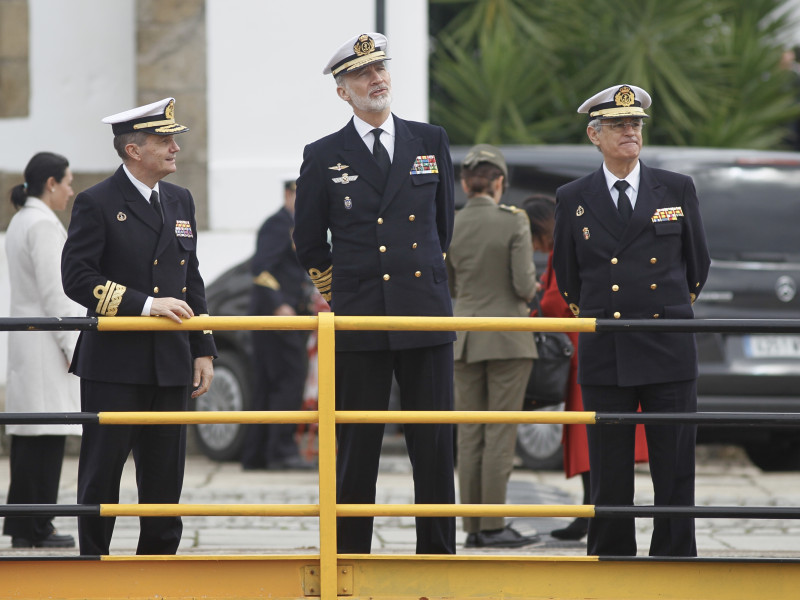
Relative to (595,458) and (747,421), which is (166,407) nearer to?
(595,458)

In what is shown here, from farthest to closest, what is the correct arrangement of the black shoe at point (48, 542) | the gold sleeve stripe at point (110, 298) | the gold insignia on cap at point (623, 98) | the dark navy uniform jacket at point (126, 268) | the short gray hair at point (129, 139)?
the black shoe at point (48, 542) → the gold insignia on cap at point (623, 98) → the short gray hair at point (129, 139) → the dark navy uniform jacket at point (126, 268) → the gold sleeve stripe at point (110, 298)

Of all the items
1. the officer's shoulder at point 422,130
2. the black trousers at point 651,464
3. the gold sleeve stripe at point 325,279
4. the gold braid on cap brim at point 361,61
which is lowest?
the black trousers at point 651,464

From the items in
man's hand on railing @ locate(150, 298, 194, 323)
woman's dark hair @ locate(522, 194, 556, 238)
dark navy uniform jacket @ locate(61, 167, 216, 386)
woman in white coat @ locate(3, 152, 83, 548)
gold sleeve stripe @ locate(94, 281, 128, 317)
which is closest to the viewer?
man's hand on railing @ locate(150, 298, 194, 323)

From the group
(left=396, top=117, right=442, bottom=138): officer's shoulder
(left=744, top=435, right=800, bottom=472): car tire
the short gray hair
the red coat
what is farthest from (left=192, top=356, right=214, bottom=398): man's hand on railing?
(left=744, top=435, right=800, bottom=472): car tire

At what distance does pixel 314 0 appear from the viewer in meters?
13.0

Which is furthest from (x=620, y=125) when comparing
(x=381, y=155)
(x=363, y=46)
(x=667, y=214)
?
(x=363, y=46)

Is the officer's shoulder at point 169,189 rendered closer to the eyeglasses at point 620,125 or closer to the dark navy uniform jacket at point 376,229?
the dark navy uniform jacket at point 376,229

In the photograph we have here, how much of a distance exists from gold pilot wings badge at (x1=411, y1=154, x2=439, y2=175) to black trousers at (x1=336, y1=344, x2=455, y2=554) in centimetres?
66

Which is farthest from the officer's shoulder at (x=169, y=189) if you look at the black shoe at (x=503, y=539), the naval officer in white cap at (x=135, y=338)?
the black shoe at (x=503, y=539)

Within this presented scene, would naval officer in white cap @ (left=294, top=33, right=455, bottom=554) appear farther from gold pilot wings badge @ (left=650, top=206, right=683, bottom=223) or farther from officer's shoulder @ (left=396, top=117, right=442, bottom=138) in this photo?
gold pilot wings badge @ (left=650, top=206, right=683, bottom=223)

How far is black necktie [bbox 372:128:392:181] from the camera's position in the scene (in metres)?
5.81

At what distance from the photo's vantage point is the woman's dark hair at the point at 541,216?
804cm

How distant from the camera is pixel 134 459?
569 centimetres

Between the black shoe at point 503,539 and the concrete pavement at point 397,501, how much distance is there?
75mm
